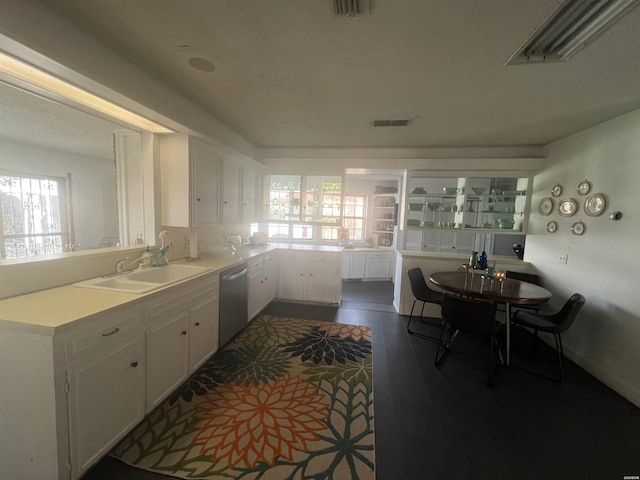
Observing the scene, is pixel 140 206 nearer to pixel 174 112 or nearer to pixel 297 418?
pixel 174 112

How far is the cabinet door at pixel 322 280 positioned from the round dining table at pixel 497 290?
5.14 ft

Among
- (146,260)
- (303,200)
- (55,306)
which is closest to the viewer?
(55,306)

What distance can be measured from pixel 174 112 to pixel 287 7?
153 cm

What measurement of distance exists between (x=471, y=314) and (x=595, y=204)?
5.92ft

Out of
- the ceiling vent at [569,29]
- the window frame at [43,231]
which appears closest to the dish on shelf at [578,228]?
the ceiling vent at [569,29]

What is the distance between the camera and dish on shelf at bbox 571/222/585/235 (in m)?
2.79

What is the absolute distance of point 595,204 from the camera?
8.66ft

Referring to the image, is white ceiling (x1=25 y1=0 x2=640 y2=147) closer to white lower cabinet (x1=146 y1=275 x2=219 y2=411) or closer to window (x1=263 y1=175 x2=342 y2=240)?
window (x1=263 y1=175 x2=342 y2=240)

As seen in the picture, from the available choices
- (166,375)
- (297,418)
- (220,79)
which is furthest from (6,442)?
(220,79)

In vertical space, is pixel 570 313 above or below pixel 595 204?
below

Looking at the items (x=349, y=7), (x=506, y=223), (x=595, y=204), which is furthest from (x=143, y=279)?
(x=506, y=223)

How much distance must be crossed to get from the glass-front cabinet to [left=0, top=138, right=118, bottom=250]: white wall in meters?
4.68

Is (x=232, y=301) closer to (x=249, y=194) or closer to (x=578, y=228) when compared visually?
(x=249, y=194)

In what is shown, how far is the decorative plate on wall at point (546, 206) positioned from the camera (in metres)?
3.27
